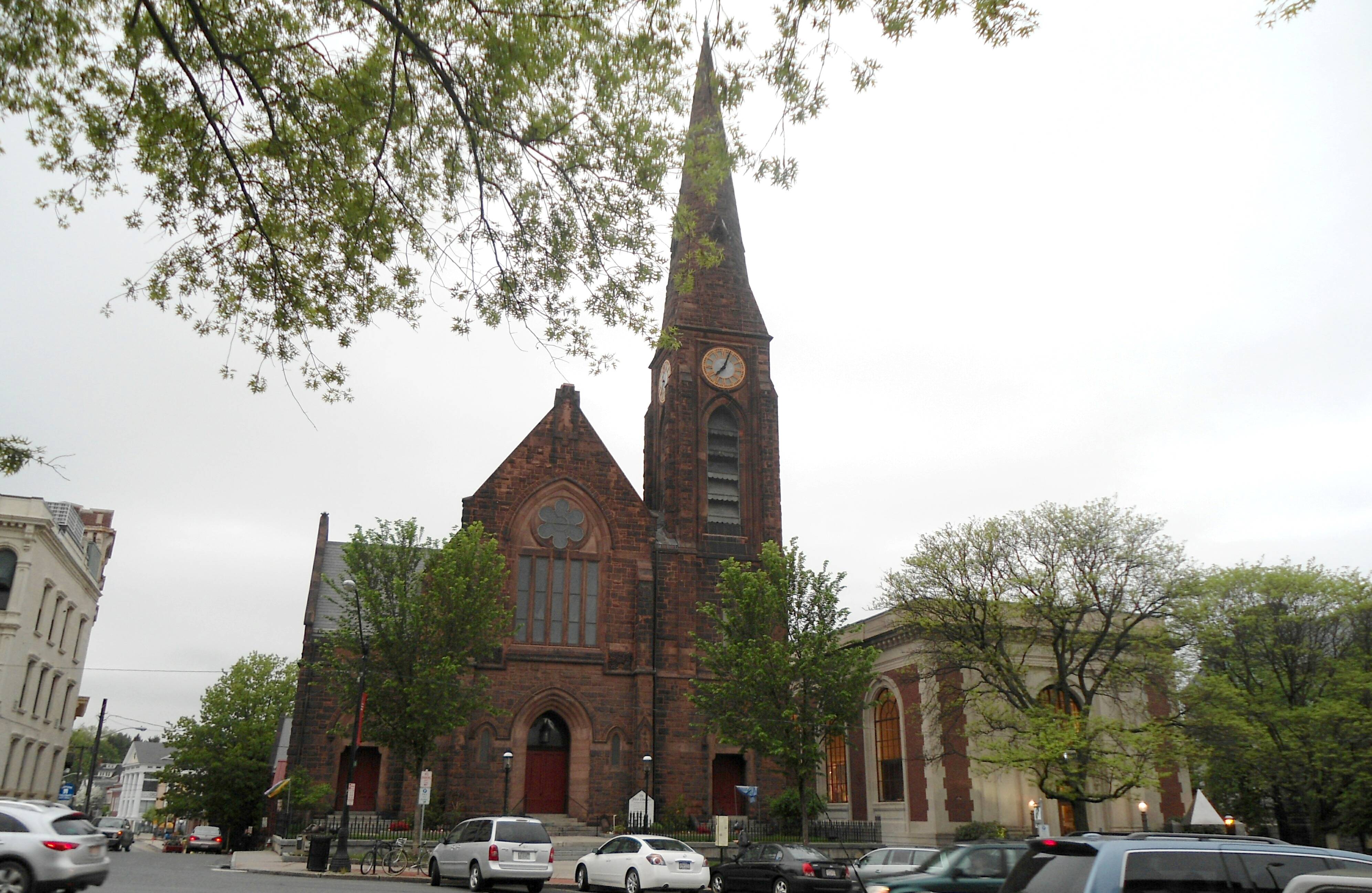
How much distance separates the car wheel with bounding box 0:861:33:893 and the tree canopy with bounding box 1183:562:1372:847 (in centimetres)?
2755

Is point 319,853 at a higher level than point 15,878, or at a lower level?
lower

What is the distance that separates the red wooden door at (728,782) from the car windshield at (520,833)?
17.7 m

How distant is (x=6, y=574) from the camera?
34031 millimetres

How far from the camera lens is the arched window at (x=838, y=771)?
38.9m

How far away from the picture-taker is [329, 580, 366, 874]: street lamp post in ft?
83.8

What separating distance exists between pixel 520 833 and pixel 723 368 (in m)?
25.9

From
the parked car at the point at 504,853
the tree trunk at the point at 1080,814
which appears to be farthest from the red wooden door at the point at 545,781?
the tree trunk at the point at 1080,814

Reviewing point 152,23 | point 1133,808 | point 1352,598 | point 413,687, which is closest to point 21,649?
point 413,687

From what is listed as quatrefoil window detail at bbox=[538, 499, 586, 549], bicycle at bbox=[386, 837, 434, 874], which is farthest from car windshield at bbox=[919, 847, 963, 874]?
quatrefoil window detail at bbox=[538, 499, 586, 549]

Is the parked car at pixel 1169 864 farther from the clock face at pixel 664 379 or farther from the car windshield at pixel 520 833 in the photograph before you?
the clock face at pixel 664 379

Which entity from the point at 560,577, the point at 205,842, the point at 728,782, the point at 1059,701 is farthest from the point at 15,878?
the point at 205,842

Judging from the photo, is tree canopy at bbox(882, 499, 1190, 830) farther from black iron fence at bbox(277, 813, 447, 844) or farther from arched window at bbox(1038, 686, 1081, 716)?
black iron fence at bbox(277, 813, 447, 844)

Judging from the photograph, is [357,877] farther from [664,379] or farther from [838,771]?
[664,379]

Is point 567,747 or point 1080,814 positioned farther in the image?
point 567,747
